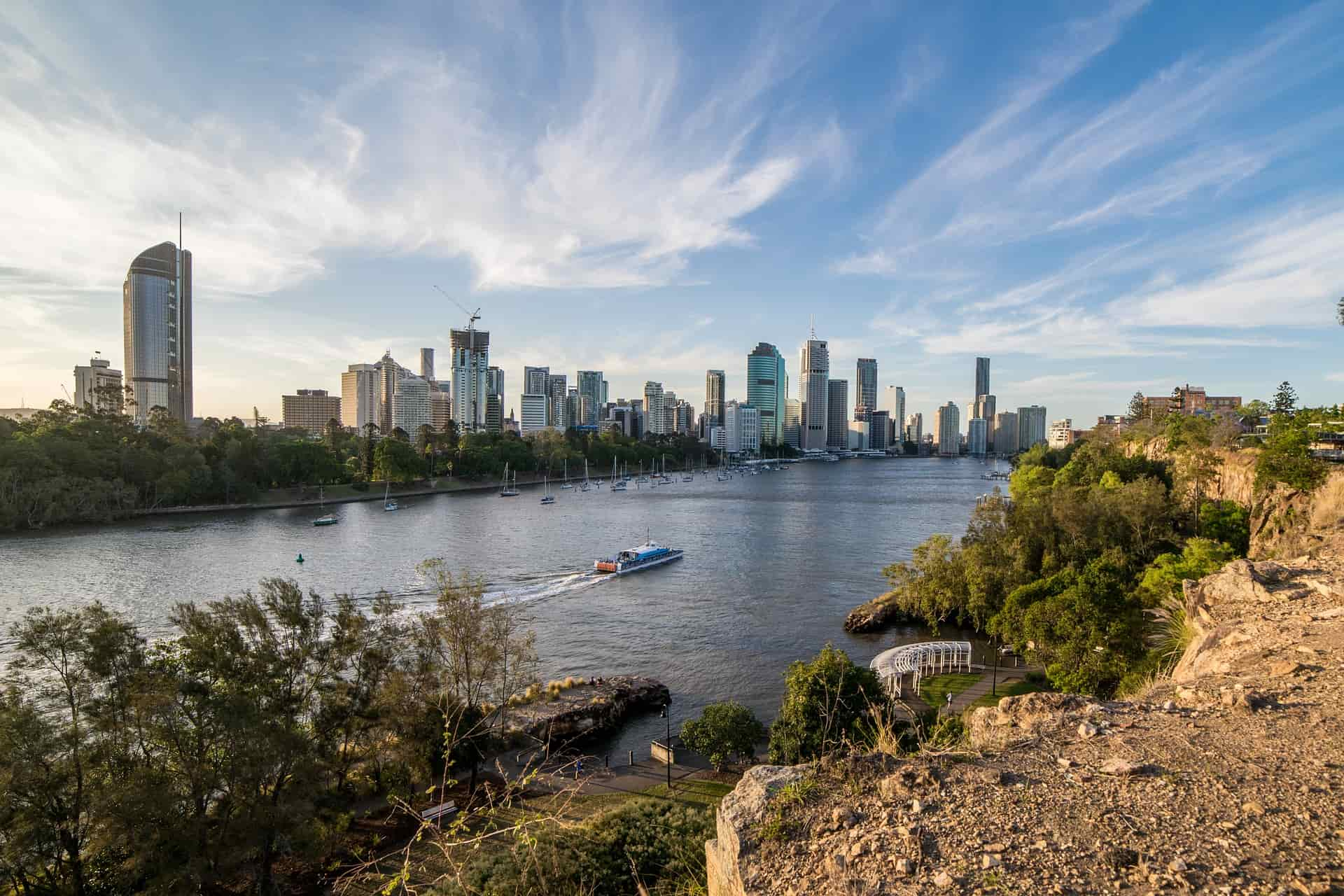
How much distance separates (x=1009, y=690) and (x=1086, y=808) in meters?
17.3

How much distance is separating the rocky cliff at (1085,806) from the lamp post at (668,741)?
10206 millimetres

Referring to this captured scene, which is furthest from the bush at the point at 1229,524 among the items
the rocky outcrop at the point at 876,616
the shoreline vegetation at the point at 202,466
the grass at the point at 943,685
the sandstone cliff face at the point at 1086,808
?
the shoreline vegetation at the point at 202,466

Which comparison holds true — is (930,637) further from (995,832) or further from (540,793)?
(995,832)

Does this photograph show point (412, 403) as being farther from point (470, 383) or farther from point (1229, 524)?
point (1229, 524)

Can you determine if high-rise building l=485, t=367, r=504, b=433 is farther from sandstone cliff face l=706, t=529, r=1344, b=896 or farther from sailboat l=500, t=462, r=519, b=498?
sandstone cliff face l=706, t=529, r=1344, b=896

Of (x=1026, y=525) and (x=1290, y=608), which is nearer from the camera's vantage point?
(x=1290, y=608)

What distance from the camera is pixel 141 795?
957 cm

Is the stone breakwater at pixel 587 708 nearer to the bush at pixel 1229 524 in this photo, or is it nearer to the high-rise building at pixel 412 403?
the bush at pixel 1229 524

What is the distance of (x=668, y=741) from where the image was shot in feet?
53.1

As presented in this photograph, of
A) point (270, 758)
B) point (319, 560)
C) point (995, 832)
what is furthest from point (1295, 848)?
point (319, 560)

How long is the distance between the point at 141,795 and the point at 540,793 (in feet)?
25.5

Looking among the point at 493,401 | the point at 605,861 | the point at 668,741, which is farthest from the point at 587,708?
the point at 493,401

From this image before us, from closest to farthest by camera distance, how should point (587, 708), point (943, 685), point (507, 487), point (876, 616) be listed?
point (587, 708) → point (943, 685) → point (876, 616) → point (507, 487)

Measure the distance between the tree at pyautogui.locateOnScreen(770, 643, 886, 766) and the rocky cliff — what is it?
7652 mm
